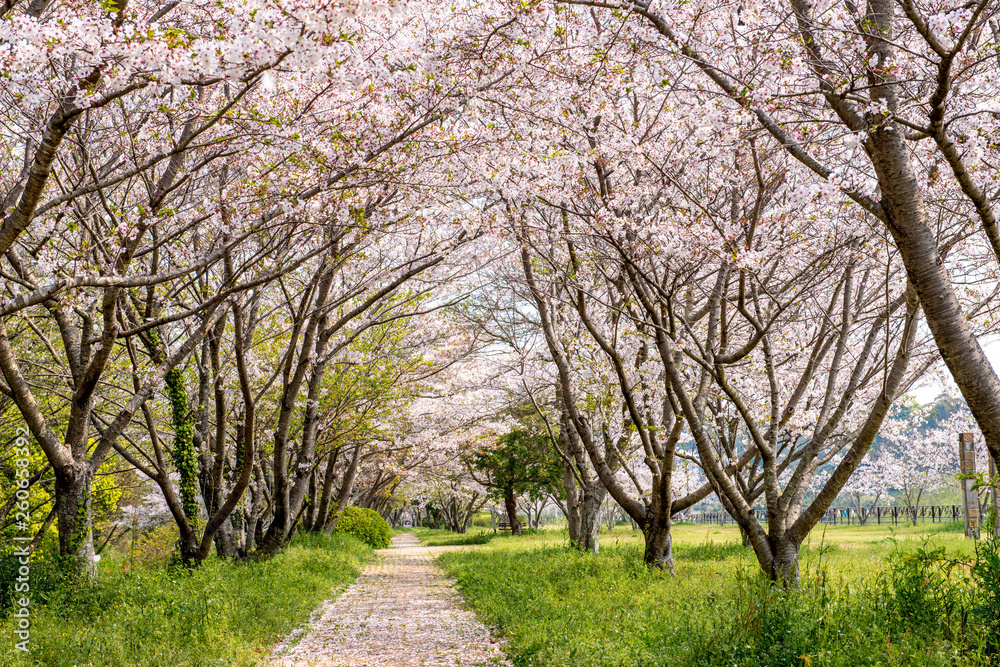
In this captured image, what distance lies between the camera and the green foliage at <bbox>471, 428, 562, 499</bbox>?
83.7ft

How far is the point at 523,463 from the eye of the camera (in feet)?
88.4

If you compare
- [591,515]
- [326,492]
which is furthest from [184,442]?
[326,492]

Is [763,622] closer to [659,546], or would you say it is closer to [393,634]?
[393,634]

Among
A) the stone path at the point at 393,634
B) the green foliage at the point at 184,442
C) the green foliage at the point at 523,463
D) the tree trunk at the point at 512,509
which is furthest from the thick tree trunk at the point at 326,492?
the tree trunk at the point at 512,509

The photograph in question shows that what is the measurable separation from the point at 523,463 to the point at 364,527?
6.48 m

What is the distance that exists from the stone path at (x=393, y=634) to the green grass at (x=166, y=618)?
36 cm

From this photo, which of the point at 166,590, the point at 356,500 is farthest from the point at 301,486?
the point at 356,500

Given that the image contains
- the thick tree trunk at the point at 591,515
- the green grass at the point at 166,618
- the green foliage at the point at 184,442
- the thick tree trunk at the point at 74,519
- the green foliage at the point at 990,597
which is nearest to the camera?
the green foliage at the point at 990,597

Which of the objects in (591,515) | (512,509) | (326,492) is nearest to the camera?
(591,515)

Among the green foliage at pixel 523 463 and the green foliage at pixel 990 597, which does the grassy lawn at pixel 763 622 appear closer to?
the green foliage at pixel 990 597

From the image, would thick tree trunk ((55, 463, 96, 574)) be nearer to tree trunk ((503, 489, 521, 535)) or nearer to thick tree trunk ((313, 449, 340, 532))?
thick tree trunk ((313, 449, 340, 532))

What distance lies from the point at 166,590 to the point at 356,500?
2762 centimetres

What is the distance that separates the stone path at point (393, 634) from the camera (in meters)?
6.67

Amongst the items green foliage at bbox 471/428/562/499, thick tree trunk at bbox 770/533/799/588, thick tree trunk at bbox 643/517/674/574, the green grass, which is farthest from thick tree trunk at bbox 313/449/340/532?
thick tree trunk at bbox 770/533/799/588
